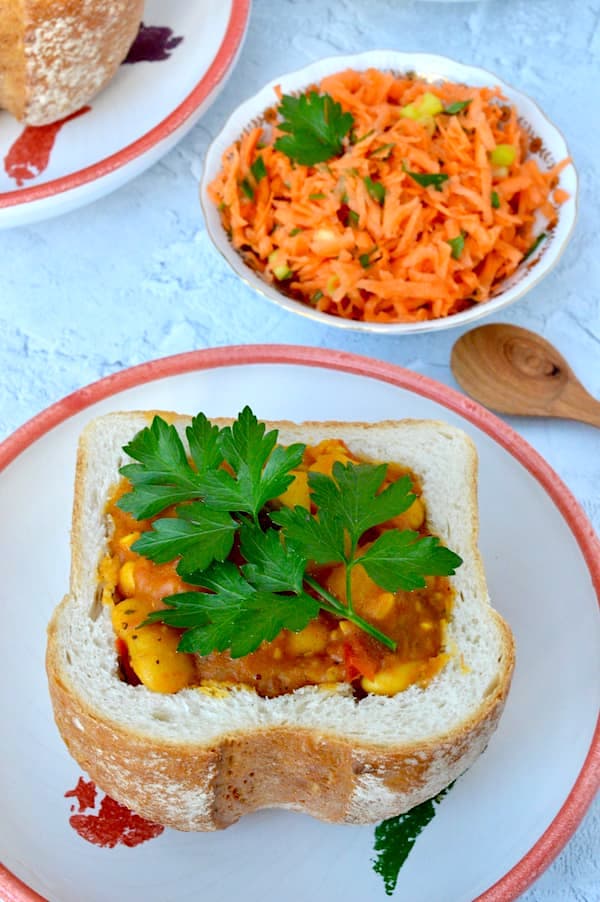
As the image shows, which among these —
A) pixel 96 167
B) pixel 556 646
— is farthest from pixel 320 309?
pixel 556 646

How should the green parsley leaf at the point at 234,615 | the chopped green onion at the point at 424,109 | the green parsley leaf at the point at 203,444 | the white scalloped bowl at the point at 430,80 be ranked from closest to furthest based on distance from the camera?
the green parsley leaf at the point at 234,615 → the green parsley leaf at the point at 203,444 → the white scalloped bowl at the point at 430,80 → the chopped green onion at the point at 424,109

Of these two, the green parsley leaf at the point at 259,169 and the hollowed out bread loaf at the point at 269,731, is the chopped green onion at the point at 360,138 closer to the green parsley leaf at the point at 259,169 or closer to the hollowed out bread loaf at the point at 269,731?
the green parsley leaf at the point at 259,169

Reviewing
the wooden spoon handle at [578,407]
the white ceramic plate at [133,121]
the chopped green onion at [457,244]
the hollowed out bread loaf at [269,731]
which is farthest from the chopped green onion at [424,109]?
the hollowed out bread loaf at [269,731]

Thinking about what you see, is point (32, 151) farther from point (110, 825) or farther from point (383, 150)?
point (110, 825)

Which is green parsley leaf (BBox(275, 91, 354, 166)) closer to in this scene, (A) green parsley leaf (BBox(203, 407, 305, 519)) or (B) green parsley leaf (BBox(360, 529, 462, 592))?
(A) green parsley leaf (BBox(203, 407, 305, 519))

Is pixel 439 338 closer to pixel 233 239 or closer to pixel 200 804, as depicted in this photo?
pixel 233 239

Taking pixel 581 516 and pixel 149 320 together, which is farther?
pixel 149 320

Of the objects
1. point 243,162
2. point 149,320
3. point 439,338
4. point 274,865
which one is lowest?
point 274,865
